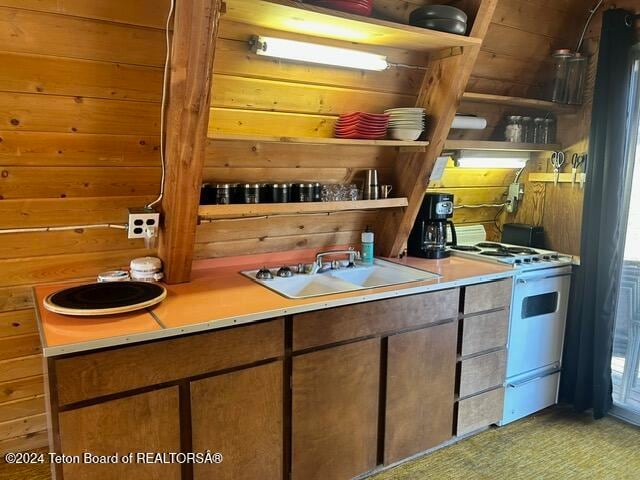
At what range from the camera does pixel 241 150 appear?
218cm

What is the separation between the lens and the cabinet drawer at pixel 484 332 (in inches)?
95.8

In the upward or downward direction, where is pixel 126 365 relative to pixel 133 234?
downward

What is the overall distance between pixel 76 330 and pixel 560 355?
267 centimetres

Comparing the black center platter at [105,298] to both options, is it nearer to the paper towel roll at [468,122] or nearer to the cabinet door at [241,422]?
the cabinet door at [241,422]

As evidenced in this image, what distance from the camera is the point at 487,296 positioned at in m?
2.47

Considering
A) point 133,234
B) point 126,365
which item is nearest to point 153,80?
point 133,234

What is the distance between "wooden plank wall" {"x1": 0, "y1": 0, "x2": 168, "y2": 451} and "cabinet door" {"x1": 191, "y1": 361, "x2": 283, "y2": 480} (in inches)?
33.5

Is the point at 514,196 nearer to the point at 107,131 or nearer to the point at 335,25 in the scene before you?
the point at 335,25

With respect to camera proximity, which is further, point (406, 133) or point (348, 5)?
point (406, 133)

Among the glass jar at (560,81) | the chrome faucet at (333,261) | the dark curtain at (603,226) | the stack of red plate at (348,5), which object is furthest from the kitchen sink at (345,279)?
the glass jar at (560,81)

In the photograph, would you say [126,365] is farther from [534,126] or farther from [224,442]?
[534,126]

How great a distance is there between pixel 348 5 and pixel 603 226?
1.87 metres

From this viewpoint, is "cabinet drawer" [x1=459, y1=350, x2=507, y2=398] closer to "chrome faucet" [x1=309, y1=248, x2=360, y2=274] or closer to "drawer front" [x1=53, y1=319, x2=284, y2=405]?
"chrome faucet" [x1=309, y1=248, x2=360, y2=274]

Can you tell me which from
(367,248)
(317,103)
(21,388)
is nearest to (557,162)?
(367,248)
